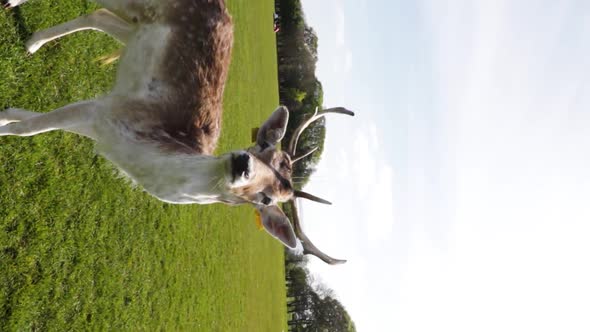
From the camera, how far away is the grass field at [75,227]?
5320 millimetres

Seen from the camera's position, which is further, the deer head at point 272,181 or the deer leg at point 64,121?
the deer leg at point 64,121

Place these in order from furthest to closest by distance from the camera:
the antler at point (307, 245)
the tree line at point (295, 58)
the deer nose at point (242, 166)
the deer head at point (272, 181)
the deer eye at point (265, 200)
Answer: the tree line at point (295, 58), the antler at point (307, 245), the deer eye at point (265, 200), the deer head at point (272, 181), the deer nose at point (242, 166)

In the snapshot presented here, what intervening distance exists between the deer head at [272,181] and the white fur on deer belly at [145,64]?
1166mm

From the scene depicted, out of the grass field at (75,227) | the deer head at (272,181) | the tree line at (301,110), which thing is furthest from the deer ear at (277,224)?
the tree line at (301,110)

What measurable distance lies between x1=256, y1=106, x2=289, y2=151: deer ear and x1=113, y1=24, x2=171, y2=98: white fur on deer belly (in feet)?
3.50

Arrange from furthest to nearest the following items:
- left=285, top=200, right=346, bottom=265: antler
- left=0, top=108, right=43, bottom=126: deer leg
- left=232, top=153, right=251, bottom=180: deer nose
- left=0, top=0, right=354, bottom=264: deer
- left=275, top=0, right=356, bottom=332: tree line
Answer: left=275, top=0, right=356, bottom=332: tree line, left=0, top=108, right=43, bottom=126: deer leg, left=285, top=200, right=346, bottom=265: antler, left=0, top=0, right=354, bottom=264: deer, left=232, top=153, right=251, bottom=180: deer nose

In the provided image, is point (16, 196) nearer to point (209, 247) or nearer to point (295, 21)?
point (209, 247)

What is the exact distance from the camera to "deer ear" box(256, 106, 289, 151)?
4863mm

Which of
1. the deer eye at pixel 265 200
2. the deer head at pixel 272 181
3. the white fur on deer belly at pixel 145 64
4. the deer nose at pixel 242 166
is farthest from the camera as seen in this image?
the white fur on deer belly at pixel 145 64

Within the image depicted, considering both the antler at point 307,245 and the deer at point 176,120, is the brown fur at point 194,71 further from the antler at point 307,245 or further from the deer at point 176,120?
the antler at point 307,245

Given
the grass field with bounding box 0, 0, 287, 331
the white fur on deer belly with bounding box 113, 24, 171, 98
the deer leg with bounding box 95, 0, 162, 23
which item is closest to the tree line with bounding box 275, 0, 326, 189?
the grass field with bounding box 0, 0, 287, 331

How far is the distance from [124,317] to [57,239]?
217 cm

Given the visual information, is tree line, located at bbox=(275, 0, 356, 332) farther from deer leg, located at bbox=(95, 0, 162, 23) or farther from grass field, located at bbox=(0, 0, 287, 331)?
deer leg, located at bbox=(95, 0, 162, 23)

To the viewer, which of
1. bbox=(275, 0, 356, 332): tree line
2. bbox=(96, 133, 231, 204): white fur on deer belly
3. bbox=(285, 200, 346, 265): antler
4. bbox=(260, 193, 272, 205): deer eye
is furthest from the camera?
bbox=(275, 0, 356, 332): tree line
